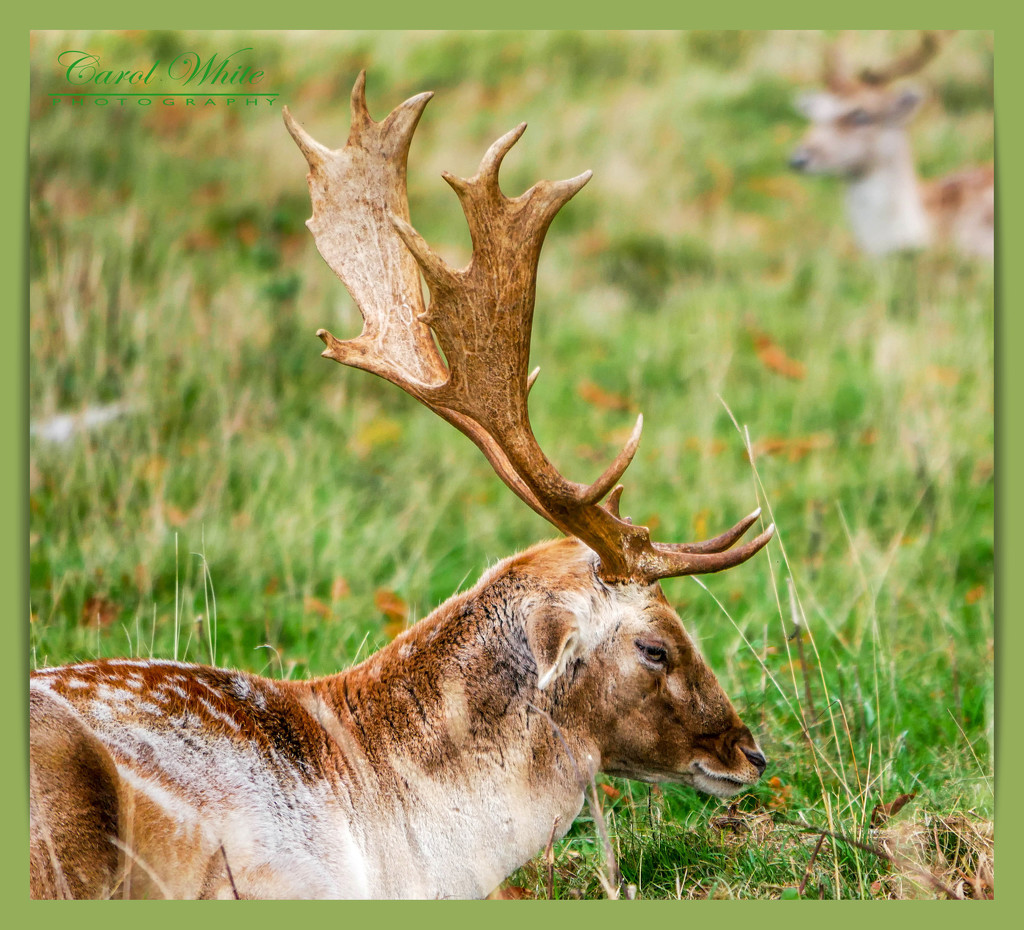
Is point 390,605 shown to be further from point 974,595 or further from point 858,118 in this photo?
point 858,118

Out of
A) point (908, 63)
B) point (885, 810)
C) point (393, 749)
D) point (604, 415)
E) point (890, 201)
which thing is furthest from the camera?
point (890, 201)

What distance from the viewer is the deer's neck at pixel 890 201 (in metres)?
10.6

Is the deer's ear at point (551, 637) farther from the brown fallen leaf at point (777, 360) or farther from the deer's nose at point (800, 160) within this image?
the deer's nose at point (800, 160)

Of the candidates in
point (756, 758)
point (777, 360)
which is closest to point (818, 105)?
point (777, 360)

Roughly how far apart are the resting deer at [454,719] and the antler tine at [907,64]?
16.3 ft

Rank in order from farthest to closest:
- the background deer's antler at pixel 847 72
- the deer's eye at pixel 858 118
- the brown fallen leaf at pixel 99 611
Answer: the deer's eye at pixel 858 118
the background deer's antler at pixel 847 72
the brown fallen leaf at pixel 99 611

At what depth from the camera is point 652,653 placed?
3650 millimetres

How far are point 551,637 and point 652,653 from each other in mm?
340

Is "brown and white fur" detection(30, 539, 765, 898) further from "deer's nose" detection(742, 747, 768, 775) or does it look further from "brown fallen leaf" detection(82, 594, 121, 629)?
"brown fallen leaf" detection(82, 594, 121, 629)

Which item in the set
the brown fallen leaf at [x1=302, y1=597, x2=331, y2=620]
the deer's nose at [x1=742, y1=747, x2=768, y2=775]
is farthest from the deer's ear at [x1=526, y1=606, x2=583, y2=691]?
the brown fallen leaf at [x1=302, y1=597, x2=331, y2=620]

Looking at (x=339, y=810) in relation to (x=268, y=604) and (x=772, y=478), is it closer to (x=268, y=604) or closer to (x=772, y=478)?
(x=268, y=604)

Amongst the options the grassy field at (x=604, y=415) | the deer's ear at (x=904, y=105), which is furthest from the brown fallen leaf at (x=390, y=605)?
the deer's ear at (x=904, y=105)

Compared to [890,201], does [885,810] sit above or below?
below

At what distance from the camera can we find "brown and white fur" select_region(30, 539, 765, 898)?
132 inches
